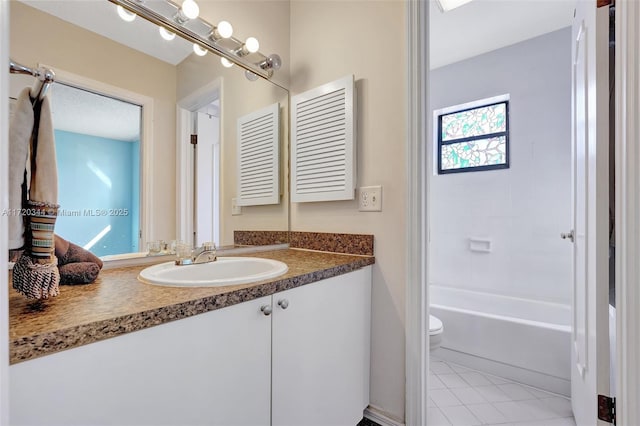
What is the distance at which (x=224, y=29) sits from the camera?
4.26 ft

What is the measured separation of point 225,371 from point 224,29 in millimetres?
1354

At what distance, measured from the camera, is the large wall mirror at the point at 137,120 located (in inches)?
35.5

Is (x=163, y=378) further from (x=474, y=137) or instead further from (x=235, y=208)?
(x=474, y=137)

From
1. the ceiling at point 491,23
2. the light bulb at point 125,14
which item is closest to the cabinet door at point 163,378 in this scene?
the light bulb at point 125,14

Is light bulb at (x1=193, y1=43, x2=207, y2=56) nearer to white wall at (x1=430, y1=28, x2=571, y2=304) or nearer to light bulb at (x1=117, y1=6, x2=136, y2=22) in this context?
light bulb at (x1=117, y1=6, x2=136, y2=22)

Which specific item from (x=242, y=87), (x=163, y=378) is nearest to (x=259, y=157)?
(x=242, y=87)

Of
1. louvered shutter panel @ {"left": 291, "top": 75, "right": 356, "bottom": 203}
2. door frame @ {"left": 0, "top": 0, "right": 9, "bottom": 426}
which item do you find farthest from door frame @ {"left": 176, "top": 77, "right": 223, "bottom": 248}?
door frame @ {"left": 0, "top": 0, "right": 9, "bottom": 426}

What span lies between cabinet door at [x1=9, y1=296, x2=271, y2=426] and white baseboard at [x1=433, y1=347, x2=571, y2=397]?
160 centimetres

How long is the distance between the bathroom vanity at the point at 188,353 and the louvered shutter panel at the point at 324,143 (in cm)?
44

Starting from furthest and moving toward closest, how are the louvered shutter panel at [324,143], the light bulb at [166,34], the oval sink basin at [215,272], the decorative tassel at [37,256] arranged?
the louvered shutter panel at [324,143], the light bulb at [166,34], the oval sink basin at [215,272], the decorative tassel at [37,256]

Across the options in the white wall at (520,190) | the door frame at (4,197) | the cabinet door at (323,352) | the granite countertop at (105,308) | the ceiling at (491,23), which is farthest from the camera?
the white wall at (520,190)

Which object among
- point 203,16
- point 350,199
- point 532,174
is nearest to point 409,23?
point 350,199

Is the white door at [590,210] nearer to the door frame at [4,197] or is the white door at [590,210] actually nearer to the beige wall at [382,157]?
the beige wall at [382,157]

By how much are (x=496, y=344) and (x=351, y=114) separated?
1655 millimetres
